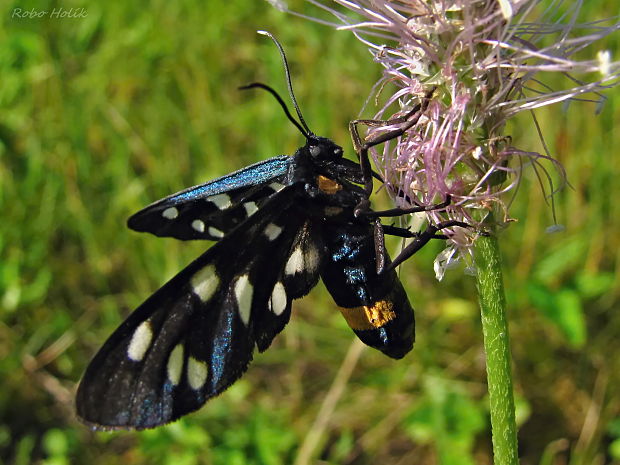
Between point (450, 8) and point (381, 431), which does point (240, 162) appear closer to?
point (381, 431)

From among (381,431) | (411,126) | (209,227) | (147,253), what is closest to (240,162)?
(147,253)

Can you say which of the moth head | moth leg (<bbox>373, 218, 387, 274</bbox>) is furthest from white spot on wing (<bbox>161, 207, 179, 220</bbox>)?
moth leg (<bbox>373, 218, 387, 274</bbox>)

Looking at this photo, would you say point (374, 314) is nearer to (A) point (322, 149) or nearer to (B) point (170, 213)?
(A) point (322, 149)

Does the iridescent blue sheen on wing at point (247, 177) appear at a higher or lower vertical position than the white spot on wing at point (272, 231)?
higher

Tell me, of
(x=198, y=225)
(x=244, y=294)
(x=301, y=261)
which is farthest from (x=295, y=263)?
(x=198, y=225)

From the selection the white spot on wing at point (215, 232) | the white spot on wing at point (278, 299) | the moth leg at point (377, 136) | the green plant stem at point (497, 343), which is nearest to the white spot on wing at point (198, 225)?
the white spot on wing at point (215, 232)

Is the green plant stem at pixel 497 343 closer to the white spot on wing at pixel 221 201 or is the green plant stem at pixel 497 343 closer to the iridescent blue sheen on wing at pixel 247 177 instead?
the iridescent blue sheen on wing at pixel 247 177

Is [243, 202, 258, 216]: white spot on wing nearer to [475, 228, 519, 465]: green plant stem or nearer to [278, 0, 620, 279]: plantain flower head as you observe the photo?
[278, 0, 620, 279]: plantain flower head
